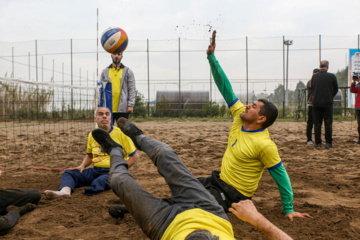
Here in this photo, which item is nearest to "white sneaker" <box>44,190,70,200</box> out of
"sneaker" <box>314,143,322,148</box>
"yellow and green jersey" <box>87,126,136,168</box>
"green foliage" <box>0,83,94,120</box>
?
"yellow and green jersey" <box>87,126,136,168</box>

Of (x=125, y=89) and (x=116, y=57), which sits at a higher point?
(x=116, y=57)

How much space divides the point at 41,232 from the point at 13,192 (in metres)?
0.75

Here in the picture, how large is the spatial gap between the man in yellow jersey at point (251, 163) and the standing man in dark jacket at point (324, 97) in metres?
5.28

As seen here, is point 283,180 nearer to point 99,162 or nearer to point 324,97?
point 99,162

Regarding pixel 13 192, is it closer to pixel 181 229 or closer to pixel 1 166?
pixel 181 229

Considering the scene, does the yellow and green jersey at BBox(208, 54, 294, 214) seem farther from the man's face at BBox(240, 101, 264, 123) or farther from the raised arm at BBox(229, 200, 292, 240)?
the raised arm at BBox(229, 200, 292, 240)

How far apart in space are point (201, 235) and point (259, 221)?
334 millimetres

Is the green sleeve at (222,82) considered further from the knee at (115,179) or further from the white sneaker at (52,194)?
the white sneaker at (52,194)

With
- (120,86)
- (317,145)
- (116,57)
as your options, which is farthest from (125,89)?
(317,145)

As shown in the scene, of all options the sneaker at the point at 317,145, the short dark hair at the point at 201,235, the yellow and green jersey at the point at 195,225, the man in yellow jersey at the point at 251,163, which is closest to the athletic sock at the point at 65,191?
the man in yellow jersey at the point at 251,163

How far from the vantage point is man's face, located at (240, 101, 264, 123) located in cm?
299

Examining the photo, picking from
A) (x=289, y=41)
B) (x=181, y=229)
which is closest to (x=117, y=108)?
(x=181, y=229)

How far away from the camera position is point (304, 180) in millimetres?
4719

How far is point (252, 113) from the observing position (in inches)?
118
